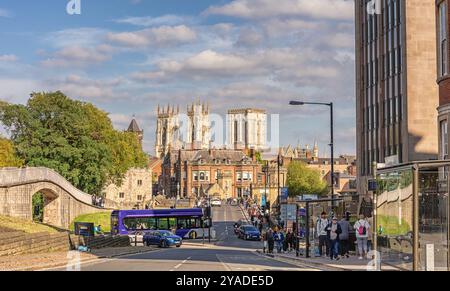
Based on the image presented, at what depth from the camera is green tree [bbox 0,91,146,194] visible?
299 ft

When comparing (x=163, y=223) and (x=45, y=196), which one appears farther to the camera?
(x=45, y=196)

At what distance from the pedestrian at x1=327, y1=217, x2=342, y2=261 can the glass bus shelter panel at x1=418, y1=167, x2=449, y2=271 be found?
1289 cm

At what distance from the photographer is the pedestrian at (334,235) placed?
3005 centimetres

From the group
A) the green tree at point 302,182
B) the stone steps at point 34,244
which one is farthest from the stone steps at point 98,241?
the green tree at point 302,182

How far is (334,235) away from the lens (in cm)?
3017

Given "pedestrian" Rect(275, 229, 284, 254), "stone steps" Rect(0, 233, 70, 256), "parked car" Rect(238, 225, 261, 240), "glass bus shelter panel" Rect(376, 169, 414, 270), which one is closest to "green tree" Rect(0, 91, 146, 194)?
"parked car" Rect(238, 225, 261, 240)

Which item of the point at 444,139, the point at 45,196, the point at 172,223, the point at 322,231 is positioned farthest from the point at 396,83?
the point at 45,196

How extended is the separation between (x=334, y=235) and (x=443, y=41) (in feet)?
26.7

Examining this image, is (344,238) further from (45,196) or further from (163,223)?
(45,196)

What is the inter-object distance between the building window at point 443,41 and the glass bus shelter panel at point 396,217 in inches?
394

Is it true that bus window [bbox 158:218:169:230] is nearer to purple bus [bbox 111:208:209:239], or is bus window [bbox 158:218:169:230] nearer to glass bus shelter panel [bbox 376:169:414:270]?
purple bus [bbox 111:208:209:239]
